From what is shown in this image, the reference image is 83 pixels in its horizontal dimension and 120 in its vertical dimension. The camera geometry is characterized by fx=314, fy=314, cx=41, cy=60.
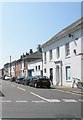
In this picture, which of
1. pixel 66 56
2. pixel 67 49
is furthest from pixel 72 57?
pixel 67 49

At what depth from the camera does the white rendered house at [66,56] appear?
34.7 metres

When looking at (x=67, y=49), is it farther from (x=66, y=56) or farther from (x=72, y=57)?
(x=72, y=57)

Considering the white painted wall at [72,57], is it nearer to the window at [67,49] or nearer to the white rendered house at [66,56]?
the white rendered house at [66,56]

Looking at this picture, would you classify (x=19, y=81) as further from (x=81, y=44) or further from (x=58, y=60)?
(x=81, y=44)

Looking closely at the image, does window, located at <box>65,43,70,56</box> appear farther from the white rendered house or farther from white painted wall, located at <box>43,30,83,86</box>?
white painted wall, located at <box>43,30,83,86</box>

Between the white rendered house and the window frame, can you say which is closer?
the white rendered house

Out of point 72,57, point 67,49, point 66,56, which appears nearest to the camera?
point 72,57

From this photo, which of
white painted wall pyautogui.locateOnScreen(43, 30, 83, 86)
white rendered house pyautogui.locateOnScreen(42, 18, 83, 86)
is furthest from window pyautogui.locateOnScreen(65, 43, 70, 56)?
white painted wall pyautogui.locateOnScreen(43, 30, 83, 86)

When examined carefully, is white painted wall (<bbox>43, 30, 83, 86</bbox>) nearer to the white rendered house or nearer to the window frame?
the white rendered house

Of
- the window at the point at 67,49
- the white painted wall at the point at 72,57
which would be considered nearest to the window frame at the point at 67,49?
the window at the point at 67,49

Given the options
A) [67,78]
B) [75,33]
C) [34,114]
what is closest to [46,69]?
[67,78]

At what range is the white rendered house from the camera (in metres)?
34.7

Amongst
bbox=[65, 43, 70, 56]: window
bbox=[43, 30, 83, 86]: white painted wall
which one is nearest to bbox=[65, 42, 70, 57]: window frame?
bbox=[65, 43, 70, 56]: window

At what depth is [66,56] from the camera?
39.7m
